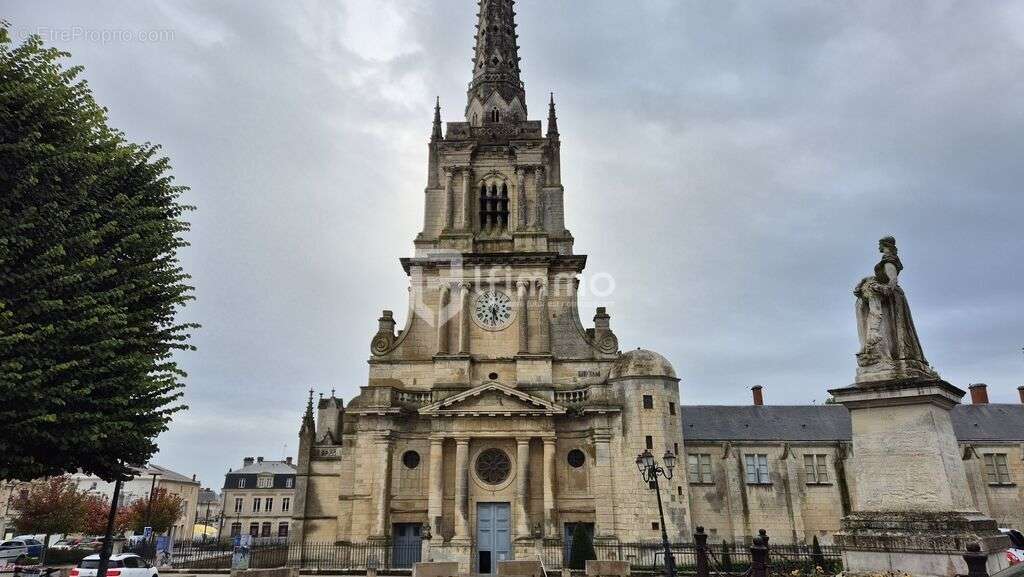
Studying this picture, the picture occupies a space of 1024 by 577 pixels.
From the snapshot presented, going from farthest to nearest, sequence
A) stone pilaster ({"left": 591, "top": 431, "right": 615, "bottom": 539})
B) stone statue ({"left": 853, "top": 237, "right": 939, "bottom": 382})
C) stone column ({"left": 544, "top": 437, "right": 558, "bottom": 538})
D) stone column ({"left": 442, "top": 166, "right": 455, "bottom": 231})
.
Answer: stone column ({"left": 442, "top": 166, "right": 455, "bottom": 231}) < stone pilaster ({"left": 591, "top": 431, "right": 615, "bottom": 539}) < stone column ({"left": 544, "top": 437, "right": 558, "bottom": 538}) < stone statue ({"left": 853, "top": 237, "right": 939, "bottom": 382})

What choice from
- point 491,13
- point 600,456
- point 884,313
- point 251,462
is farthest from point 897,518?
point 251,462

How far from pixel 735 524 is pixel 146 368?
106ft

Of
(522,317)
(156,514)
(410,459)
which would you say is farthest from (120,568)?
(156,514)

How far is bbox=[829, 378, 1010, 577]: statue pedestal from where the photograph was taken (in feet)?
29.3

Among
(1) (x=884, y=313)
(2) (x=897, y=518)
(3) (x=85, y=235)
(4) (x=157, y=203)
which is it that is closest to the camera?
(2) (x=897, y=518)

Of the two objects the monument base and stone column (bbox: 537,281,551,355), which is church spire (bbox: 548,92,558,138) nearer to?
stone column (bbox: 537,281,551,355)

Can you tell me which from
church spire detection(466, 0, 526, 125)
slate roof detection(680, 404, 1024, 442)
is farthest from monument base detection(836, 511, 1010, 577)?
church spire detection(466, 0, 526, 125)

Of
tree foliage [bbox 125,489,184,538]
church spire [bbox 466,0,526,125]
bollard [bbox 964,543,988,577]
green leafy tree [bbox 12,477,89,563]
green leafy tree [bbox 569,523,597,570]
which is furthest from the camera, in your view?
tree foliage [bbox 125,489,184,538]

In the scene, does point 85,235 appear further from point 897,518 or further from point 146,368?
point 897,518

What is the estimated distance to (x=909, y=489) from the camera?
952cm

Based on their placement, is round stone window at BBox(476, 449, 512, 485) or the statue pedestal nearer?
the statue pedestal

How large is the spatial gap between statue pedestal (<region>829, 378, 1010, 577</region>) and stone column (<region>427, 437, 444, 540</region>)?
72.9 feet

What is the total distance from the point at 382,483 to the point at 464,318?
943 cm

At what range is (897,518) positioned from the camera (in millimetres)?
9430
